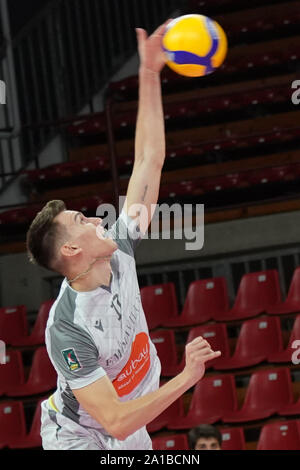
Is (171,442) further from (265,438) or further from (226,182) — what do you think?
(226,182)

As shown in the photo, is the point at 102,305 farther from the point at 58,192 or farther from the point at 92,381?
the point at 58,192

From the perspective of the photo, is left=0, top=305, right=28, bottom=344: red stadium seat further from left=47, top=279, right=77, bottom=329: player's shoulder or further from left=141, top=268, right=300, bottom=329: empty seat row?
left=47, top=279, right=77, bottom=329: player's shoulder

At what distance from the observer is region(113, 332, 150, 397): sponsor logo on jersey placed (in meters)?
3.74

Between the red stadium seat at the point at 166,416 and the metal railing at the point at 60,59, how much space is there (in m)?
4.03

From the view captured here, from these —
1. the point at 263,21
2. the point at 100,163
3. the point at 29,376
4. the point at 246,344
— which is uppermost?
the point at 263,21

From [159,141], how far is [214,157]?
7.16m

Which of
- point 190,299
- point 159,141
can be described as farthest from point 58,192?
point 159,141

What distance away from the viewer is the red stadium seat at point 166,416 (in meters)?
7.48

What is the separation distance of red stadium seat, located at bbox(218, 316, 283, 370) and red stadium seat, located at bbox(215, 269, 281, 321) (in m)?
0.34

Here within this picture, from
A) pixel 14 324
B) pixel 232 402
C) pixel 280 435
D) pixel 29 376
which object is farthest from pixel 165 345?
pixel 280 435

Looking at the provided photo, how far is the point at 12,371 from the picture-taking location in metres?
8.48

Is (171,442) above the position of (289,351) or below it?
below

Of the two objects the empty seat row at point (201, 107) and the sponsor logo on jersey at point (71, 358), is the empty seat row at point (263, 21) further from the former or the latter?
the sponsor logo on jersey at point (71, 358)

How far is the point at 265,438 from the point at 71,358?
3634 mm
